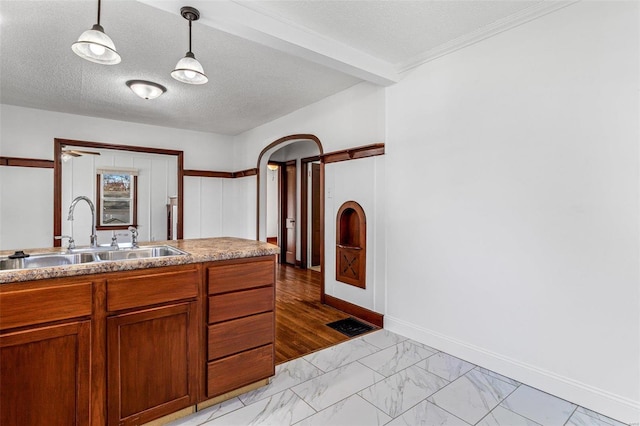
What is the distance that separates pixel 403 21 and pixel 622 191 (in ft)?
6.27

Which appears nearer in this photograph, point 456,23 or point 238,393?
point 238,393

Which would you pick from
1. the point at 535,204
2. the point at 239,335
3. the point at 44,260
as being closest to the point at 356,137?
the point at 535,204

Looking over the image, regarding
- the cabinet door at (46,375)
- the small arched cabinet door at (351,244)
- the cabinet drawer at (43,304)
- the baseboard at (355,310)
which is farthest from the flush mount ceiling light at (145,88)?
the baseboard at (355,310)

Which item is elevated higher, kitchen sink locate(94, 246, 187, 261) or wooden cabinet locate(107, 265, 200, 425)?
kitchen sink locate(94, 246, 187, 261)

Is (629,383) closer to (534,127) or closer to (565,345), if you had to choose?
(565,345)

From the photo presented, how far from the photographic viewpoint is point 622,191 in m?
2.02

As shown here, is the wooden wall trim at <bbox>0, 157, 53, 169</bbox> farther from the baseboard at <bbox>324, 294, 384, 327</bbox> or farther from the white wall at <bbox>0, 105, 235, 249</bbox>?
the baseboard at <bbox>324, 294, 384, 327</bbox>

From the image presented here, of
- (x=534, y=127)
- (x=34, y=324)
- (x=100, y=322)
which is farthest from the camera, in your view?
(x=534, y=127)

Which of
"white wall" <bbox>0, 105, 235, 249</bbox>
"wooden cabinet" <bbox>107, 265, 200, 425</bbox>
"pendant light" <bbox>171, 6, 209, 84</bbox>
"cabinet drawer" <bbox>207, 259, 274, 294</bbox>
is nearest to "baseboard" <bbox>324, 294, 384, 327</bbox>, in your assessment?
"cabinet drawer" <bbox>207, 259, 274, 294</bbox>

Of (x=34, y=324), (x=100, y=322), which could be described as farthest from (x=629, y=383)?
(x=34, y=324)

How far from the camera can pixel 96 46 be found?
1.84m

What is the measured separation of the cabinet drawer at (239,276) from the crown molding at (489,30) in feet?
7.75

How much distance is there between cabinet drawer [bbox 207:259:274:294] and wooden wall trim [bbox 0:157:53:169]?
4383mm

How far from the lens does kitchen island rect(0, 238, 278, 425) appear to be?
1.52 m
